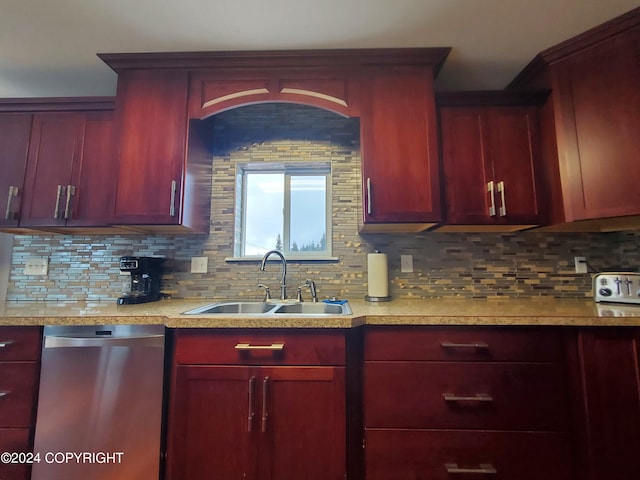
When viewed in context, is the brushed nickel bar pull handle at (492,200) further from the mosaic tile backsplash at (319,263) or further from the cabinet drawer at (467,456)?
the cabinet drawer at (467,456)

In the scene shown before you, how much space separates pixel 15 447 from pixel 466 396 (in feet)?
6.19

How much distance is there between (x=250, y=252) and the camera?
1.90 meters

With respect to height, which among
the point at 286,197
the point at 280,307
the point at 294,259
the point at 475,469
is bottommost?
Result: the point at 475,469

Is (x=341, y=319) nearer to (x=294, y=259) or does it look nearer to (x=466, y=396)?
(x=466, y=396)

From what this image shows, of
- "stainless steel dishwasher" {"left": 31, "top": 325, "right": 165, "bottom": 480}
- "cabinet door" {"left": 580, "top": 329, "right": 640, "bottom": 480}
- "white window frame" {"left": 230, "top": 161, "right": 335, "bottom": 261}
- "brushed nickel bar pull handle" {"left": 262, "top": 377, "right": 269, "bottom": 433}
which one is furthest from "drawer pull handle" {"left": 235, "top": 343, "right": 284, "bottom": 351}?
"cabinet door" {"left": 580, "top": 329, "right": 640, "bottom": 480}

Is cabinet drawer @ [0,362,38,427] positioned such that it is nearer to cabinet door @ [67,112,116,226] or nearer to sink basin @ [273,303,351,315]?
cabinet door @ [67,112,116,226]

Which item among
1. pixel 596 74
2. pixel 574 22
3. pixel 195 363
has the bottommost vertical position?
pixel 195 363

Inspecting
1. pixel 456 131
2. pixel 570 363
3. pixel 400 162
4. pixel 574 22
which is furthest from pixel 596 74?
pixel 570 363

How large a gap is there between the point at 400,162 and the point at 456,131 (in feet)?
1.30

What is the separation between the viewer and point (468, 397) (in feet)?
3.70

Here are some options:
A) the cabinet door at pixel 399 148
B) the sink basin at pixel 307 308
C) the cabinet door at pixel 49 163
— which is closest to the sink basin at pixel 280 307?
the sink basin at pixel 307 308

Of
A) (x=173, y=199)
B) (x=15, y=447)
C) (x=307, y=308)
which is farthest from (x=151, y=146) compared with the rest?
(x=15, y=447)

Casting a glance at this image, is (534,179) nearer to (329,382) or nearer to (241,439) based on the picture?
(329,382)

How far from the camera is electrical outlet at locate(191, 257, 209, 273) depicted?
179cm
